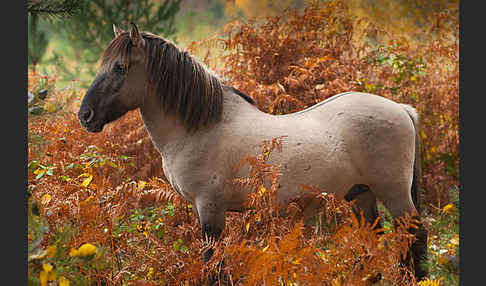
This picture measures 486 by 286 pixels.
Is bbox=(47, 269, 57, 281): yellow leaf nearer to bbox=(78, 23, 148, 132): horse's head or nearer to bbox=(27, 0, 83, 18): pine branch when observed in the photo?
bbox=(78, 23, 148, 132): horse's head

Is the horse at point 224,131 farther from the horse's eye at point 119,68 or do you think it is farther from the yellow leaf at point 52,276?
the yellow leaf at point 52,276

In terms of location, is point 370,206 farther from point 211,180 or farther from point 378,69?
point 378,69

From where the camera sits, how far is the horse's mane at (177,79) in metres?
2.35

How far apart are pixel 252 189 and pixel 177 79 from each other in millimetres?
785

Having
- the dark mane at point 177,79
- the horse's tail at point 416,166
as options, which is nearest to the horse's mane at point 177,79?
the dark mane at point 177,79

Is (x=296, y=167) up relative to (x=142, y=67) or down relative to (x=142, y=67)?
down

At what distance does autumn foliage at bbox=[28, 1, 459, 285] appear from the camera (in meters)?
1.98

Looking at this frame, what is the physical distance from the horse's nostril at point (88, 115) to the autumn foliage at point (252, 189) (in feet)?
0.54

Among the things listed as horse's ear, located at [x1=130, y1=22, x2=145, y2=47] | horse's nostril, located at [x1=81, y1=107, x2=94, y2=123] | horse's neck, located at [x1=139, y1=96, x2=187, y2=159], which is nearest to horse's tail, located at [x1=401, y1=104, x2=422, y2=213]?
horse's neck, located at [x1=139, y1=96, x2=187, y2=159]

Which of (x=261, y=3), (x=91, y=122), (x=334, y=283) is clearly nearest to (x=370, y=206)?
(x=334, y=283)

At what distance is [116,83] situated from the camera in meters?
2.31

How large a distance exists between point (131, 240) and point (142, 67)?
1.20 m

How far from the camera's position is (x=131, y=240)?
9.12 feet

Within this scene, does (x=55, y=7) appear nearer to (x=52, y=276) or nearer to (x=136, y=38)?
(x=136, y=38)
